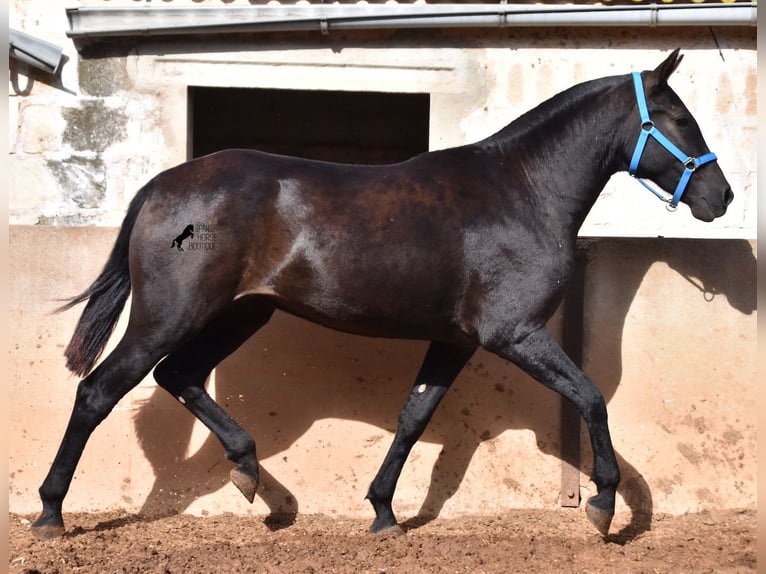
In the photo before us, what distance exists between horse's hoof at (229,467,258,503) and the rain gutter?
3.06 metres

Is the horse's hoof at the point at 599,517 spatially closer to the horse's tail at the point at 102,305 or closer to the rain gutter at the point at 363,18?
the horse's tail at the point at 102,305

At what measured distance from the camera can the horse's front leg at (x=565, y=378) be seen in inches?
184

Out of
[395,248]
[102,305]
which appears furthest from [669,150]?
[102,305]

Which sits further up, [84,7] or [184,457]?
[84,7]

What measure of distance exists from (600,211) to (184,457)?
3220 millimetres

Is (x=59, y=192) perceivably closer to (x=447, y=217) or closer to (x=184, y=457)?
(x=184, y=457)

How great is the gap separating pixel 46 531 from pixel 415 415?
2.00 m

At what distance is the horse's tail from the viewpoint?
16.4 feet

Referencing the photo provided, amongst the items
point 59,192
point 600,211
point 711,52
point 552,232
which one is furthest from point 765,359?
point 59,192

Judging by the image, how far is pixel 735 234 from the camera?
6539mm

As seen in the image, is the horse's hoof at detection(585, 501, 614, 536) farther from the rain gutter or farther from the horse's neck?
the rain gutter

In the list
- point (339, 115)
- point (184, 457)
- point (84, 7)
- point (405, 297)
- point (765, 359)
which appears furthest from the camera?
point (339, 115)

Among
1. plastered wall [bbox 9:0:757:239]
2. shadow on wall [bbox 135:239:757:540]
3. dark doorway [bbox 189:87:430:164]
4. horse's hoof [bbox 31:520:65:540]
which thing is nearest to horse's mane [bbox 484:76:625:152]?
shadow on wall [bbox 135:239:757:540]

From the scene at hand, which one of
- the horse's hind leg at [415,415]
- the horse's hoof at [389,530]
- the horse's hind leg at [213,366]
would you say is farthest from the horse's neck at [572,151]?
the horse's hoof at [389,530]
